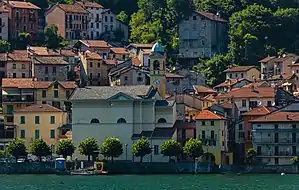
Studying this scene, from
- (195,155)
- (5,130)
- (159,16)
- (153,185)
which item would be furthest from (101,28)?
(153,185)

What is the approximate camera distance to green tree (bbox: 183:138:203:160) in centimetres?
9512

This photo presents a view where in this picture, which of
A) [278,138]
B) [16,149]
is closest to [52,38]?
[16,149]

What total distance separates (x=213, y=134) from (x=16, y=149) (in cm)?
1464

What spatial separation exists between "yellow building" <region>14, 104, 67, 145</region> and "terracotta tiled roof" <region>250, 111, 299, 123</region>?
51.1 feet

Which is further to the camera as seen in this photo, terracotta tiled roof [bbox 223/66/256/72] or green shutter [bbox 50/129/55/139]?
terracotta tiled roof [bbox 223/66/256/72]

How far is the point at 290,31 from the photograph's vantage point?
13162cm

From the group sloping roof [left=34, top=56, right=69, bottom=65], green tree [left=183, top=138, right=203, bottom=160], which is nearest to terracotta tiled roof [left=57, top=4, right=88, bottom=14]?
sloping roof [left=34, top=56, right=69, bottom=65]

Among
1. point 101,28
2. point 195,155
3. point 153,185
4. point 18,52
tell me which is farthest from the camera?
point 101,28

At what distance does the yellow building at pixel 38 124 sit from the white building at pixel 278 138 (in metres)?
15.8

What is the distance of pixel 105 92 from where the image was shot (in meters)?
100

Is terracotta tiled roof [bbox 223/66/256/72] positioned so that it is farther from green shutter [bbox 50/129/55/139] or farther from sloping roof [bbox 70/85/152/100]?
green shutter [bbox 50/129/55/139]

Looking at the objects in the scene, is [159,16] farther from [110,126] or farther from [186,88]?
[110,126]

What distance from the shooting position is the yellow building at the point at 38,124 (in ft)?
337

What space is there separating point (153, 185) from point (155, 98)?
62.2ft
